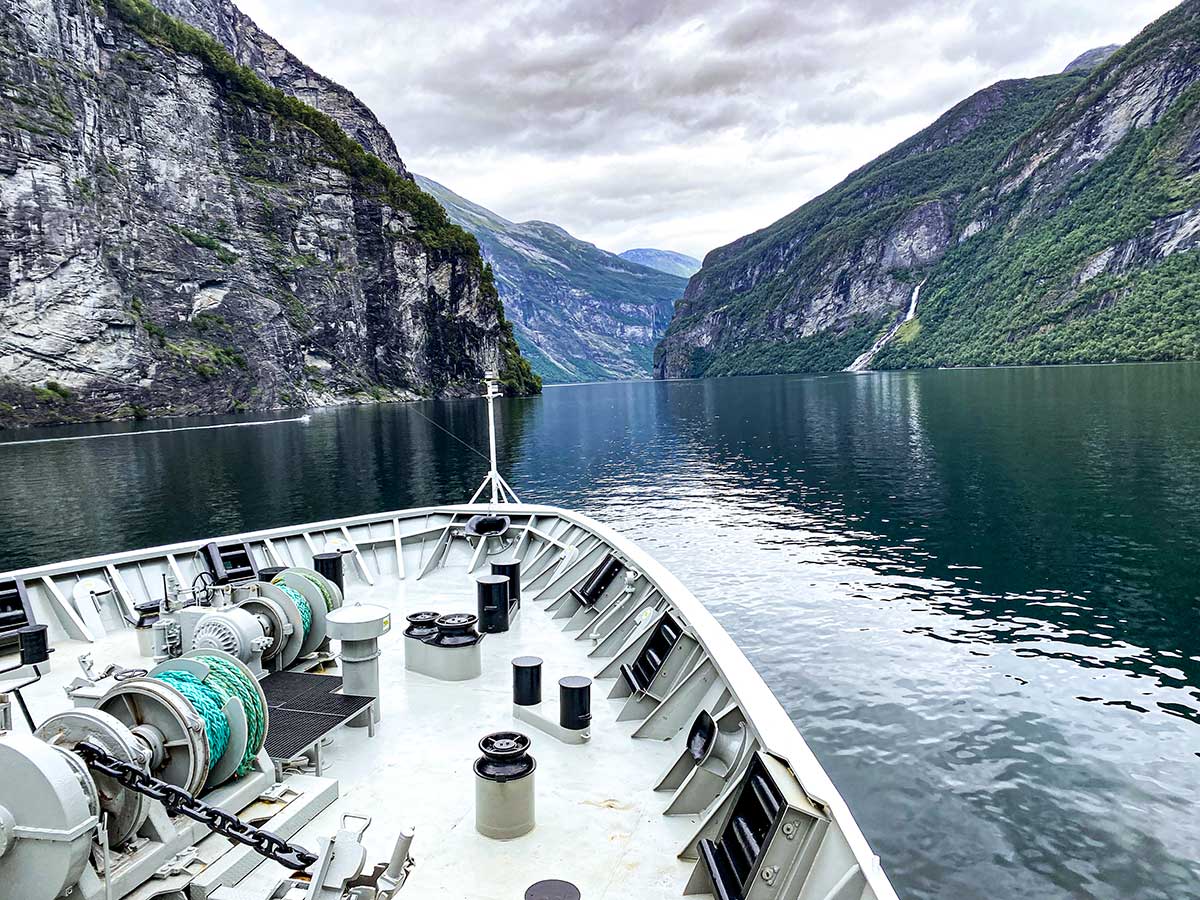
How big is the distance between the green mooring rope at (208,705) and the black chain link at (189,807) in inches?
38.6

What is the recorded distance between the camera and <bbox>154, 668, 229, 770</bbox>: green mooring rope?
5660mm

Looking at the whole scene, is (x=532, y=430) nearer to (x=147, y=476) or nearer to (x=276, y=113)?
(x=147, y=476)

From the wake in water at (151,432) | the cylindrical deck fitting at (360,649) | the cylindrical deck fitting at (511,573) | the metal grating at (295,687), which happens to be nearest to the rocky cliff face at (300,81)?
the wake in water at (151,432)

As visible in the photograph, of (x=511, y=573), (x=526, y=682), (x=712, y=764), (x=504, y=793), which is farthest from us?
(x=511, y=573)

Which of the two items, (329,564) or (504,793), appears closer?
(504,793)

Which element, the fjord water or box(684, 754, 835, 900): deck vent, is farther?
the fjord water

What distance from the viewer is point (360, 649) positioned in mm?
8070

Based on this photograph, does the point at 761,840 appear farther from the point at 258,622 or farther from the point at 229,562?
the point at 229,562

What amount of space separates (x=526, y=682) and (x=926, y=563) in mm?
22035

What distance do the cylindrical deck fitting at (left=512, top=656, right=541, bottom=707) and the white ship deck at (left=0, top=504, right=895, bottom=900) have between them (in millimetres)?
290

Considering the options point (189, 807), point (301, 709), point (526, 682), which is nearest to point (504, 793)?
point (189, 807)

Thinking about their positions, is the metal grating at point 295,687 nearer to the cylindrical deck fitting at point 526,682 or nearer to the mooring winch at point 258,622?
the mooring winch at point 258,622

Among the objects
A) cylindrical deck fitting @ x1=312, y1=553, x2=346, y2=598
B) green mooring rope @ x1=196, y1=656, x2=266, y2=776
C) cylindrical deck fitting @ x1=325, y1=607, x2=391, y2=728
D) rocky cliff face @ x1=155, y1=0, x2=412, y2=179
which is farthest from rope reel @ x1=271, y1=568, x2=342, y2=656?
rocky cliff face @ x1=155, y1=0, x2=412, y2=179

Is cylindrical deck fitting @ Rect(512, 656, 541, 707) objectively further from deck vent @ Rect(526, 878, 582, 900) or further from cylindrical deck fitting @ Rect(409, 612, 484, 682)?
deck vent @ Rect(526, 878, 582, 900)
